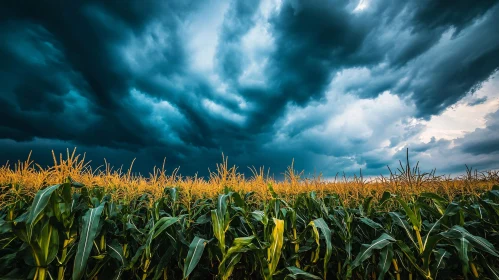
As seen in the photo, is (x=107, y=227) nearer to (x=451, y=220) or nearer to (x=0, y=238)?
(x=0, y=238)

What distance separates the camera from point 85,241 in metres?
2.98

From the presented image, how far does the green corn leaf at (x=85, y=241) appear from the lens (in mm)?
2863

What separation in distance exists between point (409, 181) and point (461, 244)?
180 cm

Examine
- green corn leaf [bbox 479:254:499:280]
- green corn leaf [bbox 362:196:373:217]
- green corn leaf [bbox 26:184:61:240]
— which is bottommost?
green corn leaf [bbox 479:254:499:280]

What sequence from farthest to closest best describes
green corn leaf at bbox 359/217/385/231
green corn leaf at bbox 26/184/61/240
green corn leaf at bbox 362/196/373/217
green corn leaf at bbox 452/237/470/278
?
green corn leaf at bbox 362/196/373/217
green corn leaf at bbox 359/217/385/231
green corn leaf at bbox 452/237/470/278
green corn leaf at bbox 26/184/61/240

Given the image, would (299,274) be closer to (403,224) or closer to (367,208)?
(403,224)

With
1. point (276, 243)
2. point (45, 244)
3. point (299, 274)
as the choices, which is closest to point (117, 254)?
point (45, 244)

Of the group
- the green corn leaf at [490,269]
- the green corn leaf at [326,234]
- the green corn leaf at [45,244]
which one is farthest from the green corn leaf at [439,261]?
the green corn leaf at [45,244]

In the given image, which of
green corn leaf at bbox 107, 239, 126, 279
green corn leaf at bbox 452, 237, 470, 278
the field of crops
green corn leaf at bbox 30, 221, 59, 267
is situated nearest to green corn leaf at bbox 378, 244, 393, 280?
the field of crops

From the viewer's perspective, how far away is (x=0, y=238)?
3.55 meters

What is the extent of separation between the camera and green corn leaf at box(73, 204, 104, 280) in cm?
286

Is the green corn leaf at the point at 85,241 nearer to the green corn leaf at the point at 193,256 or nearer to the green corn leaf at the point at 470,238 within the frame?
the green corn leaf at the point at 193,256

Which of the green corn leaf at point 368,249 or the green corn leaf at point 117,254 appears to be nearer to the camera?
the green corn leaf at point 368,249

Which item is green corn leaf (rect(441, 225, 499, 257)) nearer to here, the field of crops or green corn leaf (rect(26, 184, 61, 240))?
the field of crops
